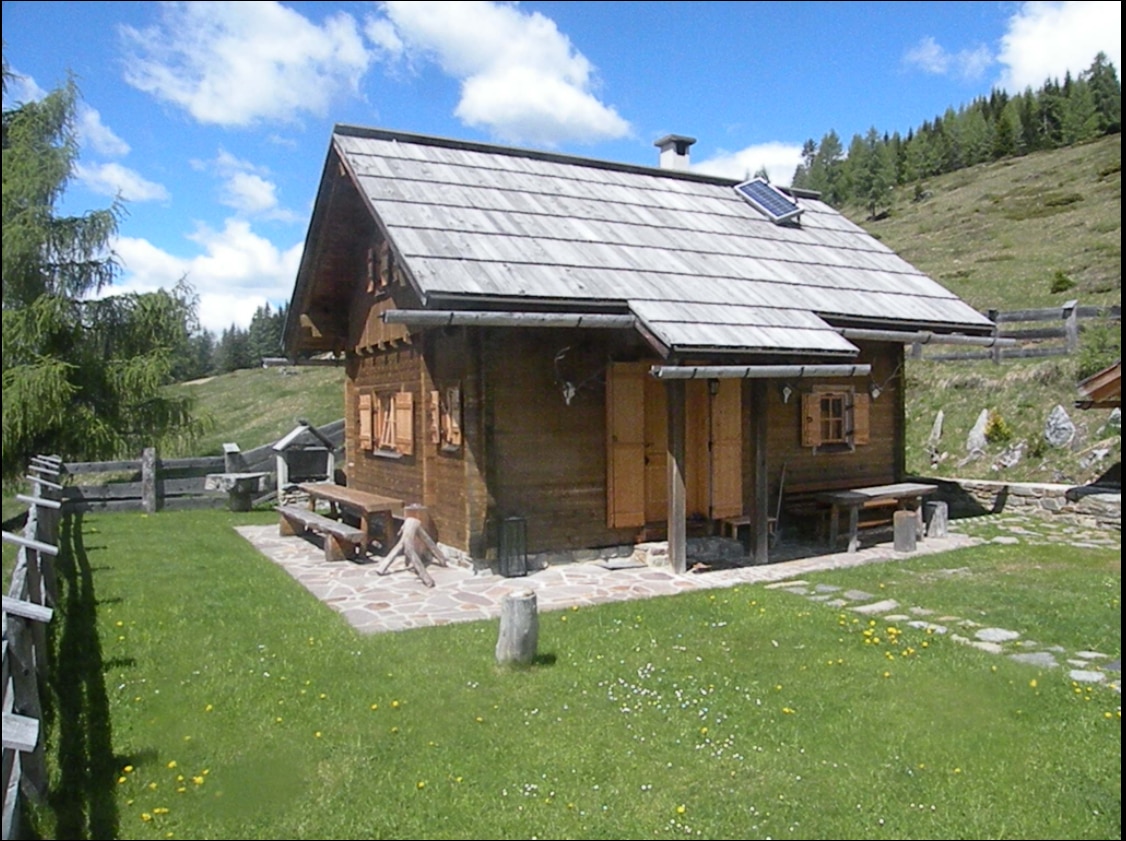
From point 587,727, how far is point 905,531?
727cm

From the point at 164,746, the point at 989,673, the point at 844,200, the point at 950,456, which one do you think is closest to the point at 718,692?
the point at 989,673

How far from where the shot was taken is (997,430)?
58.0 feet

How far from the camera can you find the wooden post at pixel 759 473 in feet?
34.2

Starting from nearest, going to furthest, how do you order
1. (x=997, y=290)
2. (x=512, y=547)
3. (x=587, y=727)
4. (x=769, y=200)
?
(x=587, y=727) < (x=512, y=547) < (x=769, y=200) < (x=997, y=290)

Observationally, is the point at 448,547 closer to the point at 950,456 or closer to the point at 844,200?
the point at 950,456

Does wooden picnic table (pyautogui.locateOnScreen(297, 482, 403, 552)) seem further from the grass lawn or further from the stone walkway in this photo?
the grass lawn

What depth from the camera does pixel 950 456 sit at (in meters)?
18.2

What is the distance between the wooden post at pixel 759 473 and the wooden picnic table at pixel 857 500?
1340 millimetres

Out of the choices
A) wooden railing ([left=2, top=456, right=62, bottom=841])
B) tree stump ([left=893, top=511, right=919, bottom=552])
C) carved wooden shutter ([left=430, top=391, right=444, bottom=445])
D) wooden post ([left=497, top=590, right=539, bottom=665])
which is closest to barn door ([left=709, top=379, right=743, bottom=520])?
tree stump ([left=893, top=511, right=919, bottom=552])

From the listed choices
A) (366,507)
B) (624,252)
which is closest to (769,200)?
(624,252)

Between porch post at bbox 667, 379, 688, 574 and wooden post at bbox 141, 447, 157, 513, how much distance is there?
10601mm

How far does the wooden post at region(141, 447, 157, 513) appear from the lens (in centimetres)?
1580

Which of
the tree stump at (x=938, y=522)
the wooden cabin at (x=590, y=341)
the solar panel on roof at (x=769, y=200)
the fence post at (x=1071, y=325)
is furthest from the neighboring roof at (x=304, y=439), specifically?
the fence post at (x=1071, y=325)

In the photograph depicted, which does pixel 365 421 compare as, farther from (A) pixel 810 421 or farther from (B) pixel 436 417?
(A) pixel 810 421
